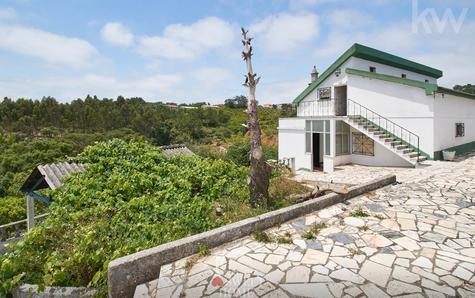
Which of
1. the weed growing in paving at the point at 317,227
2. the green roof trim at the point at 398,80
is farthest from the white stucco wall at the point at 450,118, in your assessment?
the weed growing in paving at the point at 317,227

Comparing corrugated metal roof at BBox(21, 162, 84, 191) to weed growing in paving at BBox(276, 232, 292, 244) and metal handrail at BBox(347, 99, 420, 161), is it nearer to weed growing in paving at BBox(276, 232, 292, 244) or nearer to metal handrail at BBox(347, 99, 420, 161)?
weed growing in paving at BBox(276, 232, 292, 244)

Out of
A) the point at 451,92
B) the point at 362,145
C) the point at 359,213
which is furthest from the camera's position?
the point at 362,145

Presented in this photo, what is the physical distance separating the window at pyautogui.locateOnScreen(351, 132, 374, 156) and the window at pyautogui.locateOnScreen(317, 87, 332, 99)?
3.08 metres

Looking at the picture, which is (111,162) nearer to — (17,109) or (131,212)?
(131,212)

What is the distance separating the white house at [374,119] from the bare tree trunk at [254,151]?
32.3 feet

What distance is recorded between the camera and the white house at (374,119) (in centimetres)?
1424

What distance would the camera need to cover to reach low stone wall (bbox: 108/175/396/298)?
12.4ft

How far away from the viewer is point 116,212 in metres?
6.00

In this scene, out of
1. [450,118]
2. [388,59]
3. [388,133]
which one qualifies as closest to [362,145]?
[388,133]

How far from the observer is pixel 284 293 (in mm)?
3459

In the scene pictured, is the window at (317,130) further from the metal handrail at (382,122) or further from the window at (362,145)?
the metal handrail at (382,122)

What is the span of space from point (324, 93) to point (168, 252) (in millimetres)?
16399

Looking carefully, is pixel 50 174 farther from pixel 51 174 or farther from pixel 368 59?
pixel 368 59

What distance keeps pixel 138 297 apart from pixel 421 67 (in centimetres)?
2285
